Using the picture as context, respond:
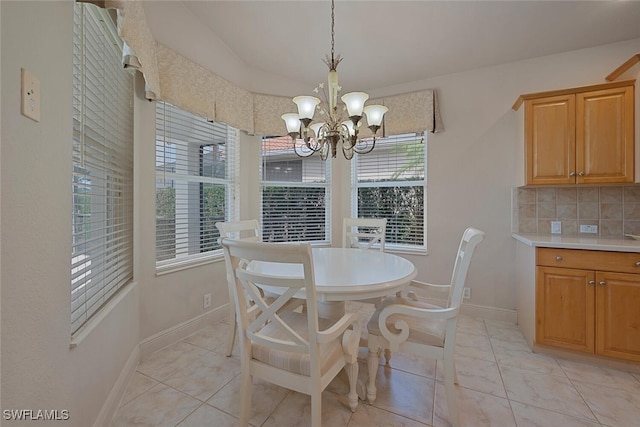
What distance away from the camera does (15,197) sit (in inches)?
31.1

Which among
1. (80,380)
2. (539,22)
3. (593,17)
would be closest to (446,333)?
(80,380)

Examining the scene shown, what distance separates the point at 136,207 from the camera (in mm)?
1952

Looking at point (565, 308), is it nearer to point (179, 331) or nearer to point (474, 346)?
point (474, 346)

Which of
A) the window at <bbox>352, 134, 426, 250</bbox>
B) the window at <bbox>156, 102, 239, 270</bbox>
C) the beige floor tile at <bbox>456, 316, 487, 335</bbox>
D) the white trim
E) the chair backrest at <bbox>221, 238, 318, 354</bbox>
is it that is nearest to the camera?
the chair backrest at <bbox>221, 238, 318, 354</bbox>

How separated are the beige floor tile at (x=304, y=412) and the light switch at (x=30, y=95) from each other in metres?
1.64

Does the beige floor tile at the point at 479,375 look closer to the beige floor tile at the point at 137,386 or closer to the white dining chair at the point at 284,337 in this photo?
the white dining chair at the point at 284,337

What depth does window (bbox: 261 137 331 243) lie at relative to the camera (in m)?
3.29

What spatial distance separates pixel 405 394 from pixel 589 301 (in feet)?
5.18

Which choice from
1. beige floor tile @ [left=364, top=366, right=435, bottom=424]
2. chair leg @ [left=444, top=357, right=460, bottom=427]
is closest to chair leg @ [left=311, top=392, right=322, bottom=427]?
beige floor tile @ [left=364, top=366, right=435, bottom=424]

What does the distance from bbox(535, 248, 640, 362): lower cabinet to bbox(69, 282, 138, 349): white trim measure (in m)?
2.93

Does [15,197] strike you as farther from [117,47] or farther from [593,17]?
[593,17]

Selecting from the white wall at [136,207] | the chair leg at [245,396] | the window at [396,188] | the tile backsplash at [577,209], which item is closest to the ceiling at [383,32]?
the white wall at [136,207]

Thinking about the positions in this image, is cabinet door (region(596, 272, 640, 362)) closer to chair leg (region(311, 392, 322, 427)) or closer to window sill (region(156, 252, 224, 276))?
chair leg (region(311, 392, 322, 427))

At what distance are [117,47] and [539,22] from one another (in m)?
3.12
